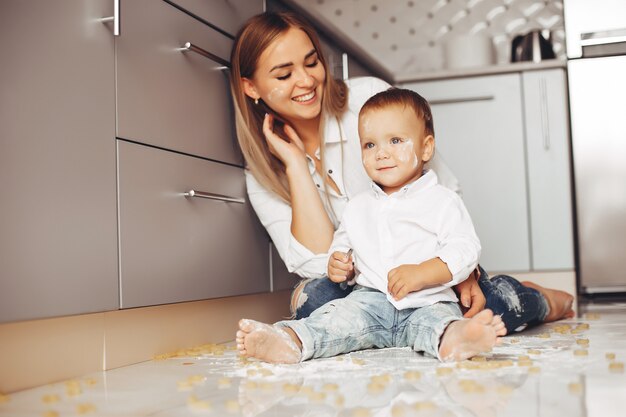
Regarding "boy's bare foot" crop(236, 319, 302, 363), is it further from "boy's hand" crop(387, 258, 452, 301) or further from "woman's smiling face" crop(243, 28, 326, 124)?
"woman's smiling face" crop(243, 28, 326, 124)

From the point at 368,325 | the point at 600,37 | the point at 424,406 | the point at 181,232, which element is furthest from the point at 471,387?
the point at 600,37

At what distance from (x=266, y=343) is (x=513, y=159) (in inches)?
74.3

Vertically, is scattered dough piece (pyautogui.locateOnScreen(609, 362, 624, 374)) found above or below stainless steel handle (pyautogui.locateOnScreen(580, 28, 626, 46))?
below

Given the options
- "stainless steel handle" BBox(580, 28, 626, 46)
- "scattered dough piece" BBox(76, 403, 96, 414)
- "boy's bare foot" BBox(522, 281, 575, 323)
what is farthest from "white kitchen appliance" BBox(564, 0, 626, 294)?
"scattered dough piece" BBox(76, 403, 96, 414)

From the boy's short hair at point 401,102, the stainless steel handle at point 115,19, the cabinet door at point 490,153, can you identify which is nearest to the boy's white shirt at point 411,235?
the boy's short hair at point 401,102

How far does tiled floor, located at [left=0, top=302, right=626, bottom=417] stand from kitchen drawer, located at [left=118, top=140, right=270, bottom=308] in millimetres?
172

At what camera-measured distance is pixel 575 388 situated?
962 millimetres

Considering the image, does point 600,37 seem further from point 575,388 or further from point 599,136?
point 575,388

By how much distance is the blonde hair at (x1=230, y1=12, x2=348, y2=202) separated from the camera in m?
1.75

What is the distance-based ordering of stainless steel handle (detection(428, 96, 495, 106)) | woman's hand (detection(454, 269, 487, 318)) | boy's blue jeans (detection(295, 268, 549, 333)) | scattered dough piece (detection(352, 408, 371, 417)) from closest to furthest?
scattered dough piece (detection(352, 408, 371, 417)) → woman's hand (detection(454, 269, 487, 318)) → boy's blue jeans (detection(295, 268, 549, 333)) → stainless steel handle (detection(428, 96, 495, 106))

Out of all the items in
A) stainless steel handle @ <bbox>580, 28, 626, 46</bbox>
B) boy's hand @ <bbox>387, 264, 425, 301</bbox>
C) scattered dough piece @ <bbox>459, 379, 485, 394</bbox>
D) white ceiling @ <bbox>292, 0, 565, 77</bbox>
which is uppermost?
white ceiling @ <bbox>292, 0, 565, 77</bbox>

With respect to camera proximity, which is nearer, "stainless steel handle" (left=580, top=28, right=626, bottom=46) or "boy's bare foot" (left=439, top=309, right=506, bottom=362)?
"boy's bare foot" (left=439, top=309, right=506, bottom=362)

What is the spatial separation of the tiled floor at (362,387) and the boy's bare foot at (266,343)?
3 centimetres

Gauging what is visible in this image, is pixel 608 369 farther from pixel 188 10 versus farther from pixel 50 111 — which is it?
pixel 188 10
